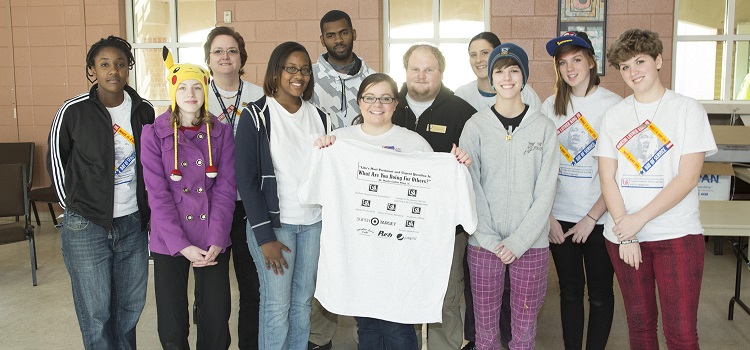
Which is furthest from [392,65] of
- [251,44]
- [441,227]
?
[441,227]

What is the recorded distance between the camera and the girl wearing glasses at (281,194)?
235 centimetres

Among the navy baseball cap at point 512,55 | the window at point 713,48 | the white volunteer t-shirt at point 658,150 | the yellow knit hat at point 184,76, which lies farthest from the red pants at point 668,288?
the window at point 713,48

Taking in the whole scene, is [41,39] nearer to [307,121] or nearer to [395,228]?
[307,121]

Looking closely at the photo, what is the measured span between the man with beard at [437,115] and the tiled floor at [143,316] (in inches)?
27.1

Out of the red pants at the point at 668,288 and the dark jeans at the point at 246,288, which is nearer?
the red pants at the point at 668,288

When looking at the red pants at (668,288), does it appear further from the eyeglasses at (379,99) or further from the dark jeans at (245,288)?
the dark jeans at (245,288)

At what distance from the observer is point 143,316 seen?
147 inches

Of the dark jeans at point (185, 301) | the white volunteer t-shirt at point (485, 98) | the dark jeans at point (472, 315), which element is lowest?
the dark jeans at point (472, 315)

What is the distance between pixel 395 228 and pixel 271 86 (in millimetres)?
787

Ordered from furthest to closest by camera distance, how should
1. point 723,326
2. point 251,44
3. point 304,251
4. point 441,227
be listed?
point 251,44 → point 723,326 → point 304,251 → point 441,227

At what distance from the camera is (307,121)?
8.13ft

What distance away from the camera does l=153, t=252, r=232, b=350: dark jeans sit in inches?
93.3

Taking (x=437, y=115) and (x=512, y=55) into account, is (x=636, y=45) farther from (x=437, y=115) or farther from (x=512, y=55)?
(x=437, y=115)

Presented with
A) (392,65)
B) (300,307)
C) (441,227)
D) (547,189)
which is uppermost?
(392,65)
